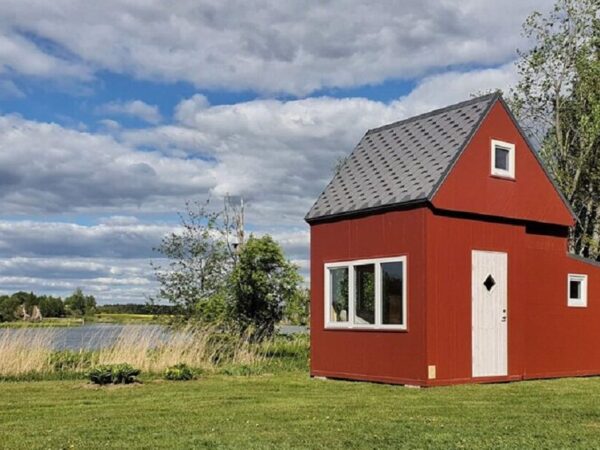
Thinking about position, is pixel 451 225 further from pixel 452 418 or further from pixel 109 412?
pixel 109 412

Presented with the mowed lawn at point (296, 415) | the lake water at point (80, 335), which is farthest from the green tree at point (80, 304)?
the mowed lawn at point (296, 415)

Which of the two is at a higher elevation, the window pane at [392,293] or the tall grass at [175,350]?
the window pane at [392,293]

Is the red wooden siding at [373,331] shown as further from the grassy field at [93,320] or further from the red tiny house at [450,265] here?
the grassy field at [93,320]

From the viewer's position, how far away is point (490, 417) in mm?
8273

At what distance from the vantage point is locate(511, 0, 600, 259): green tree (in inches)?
821

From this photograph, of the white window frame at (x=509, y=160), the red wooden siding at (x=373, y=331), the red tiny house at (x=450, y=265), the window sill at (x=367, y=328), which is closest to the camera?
the red wooden siding at (x=373, y=331)

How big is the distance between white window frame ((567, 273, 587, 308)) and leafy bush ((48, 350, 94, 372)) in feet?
28.8

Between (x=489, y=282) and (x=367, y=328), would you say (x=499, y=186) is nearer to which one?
(x=489, y=282)

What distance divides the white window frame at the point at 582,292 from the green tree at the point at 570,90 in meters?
6.84

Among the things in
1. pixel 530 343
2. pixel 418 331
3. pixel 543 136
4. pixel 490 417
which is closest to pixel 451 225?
pixel 418 331

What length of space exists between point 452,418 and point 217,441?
265cm

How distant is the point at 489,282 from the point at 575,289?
2.64 meters

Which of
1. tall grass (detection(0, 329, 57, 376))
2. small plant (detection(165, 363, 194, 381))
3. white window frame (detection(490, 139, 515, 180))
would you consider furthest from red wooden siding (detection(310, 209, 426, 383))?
tall grass (detection(0, 329, 57, 376))

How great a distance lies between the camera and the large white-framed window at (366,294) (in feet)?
39.5
